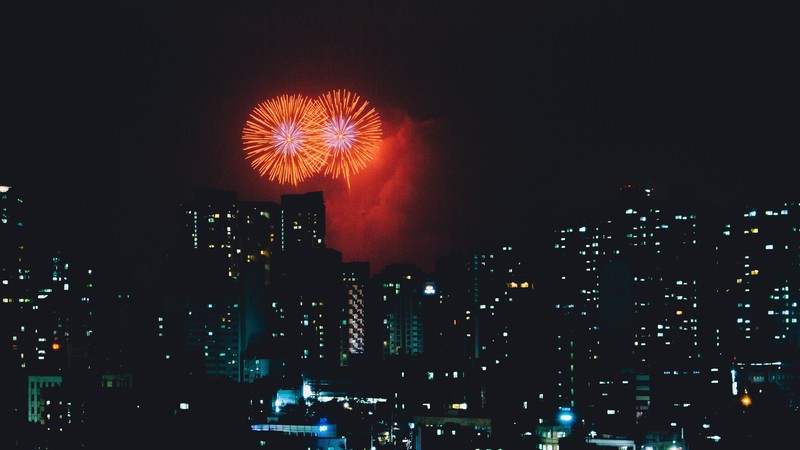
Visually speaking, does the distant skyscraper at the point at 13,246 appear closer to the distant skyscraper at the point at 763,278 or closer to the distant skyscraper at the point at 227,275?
the distant skyscraper at the point at 227,275

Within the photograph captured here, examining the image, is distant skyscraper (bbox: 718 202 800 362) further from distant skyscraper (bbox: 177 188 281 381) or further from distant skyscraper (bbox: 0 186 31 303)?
distant skyscraper (bbox: 0 186 31 303)

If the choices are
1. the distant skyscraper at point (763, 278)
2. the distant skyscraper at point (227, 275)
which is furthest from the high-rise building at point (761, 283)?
the distant skyscraper at point (227, 275)

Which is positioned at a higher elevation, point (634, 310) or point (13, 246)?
point (13, 246)

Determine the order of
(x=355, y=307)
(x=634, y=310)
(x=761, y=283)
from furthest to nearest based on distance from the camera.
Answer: (x=355, y=307) < (x=761, y=283) < (x=634, y=310)

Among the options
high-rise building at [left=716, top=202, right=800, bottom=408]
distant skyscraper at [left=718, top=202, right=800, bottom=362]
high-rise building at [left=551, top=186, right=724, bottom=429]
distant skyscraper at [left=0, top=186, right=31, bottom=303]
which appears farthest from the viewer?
distant skyscraper at [left=718, top=202, right=800, bottom=362]

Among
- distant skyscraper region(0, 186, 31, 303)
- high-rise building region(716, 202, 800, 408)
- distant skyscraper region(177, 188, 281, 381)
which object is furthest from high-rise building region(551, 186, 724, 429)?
distant skyscraper region(0, 186, 31, 303)

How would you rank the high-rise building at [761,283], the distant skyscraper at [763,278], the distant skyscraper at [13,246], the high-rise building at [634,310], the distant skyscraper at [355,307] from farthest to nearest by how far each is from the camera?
the distant skyscraper at [355,307], the distant skyscraper at [763,278], the high-rise building at [761,283], the distant skyscraper at [13,246], the high-rise building at [634,310]

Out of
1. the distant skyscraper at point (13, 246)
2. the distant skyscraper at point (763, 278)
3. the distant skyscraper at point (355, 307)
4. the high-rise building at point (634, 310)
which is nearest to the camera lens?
the high-rise building at point (634, 310)

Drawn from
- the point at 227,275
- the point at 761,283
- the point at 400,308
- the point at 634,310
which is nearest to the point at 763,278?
the point at 761,283

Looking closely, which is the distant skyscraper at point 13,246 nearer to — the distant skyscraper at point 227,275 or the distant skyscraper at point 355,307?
the distant skyscraper at point 227,275

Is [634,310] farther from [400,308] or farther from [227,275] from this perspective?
[227,275]

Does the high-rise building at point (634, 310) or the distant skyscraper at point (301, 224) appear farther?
the distant skyscraper at point (301, 224)
